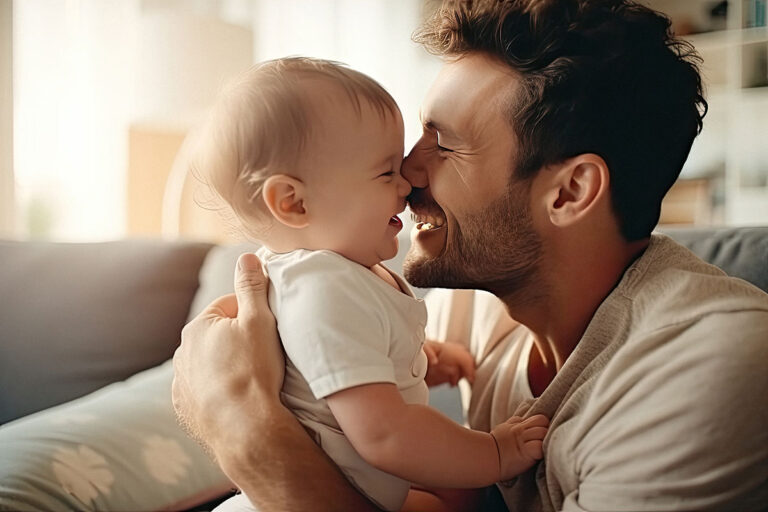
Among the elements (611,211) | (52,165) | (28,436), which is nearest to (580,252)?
(611,211)

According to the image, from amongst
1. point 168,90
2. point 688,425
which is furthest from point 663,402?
point 168,90

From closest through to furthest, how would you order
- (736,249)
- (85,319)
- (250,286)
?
(250,286), (736,249), (85,319)

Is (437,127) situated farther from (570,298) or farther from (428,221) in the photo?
(570,298)

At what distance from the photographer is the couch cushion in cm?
230

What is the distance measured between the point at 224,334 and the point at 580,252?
55 cm

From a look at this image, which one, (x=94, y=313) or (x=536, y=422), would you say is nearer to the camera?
(x=536, y=422)

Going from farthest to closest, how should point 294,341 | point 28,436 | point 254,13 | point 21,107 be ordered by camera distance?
point 254,13
point 21,107
point 28,436
point 294,341

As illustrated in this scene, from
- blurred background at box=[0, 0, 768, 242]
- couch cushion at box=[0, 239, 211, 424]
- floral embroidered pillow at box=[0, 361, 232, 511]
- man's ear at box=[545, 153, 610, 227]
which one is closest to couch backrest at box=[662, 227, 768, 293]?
man's ear at box=[545, 153, 610, 227]

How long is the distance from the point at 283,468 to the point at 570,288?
521mm

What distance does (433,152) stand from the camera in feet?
4.33

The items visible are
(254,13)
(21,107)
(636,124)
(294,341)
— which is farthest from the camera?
(254,13)

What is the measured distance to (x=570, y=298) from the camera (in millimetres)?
1311

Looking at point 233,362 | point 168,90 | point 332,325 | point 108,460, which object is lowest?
point 108,460

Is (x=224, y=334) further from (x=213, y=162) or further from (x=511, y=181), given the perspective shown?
(x=511, y=181)
